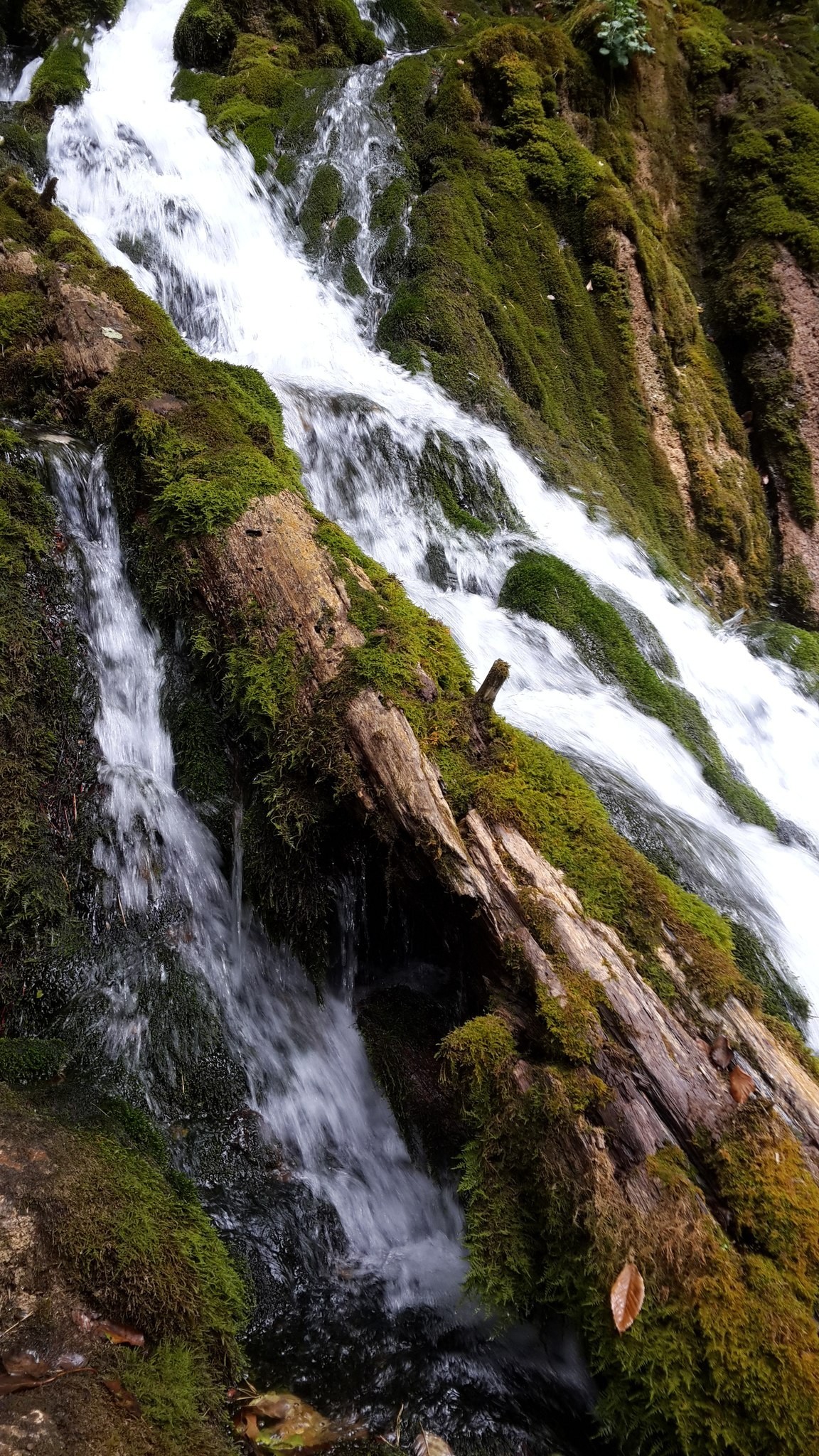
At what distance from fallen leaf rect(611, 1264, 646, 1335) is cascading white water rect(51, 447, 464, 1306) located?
1099 mm

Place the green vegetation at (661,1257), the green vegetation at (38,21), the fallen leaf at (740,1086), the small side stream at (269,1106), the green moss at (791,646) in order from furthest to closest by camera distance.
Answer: the green vegetation at (38,21) → the green moss at (791,646) → the small side stream at (269,1106) → the fallen leaf at (740,1086) → the green vegetation at (661,1257)

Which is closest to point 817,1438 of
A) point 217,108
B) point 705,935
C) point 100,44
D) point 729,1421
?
point 729,1421

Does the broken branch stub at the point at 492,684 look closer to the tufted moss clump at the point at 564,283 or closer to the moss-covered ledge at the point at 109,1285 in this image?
the moss-covered ledge at the point at 109,1285

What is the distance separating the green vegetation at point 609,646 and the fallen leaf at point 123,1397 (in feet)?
17.8

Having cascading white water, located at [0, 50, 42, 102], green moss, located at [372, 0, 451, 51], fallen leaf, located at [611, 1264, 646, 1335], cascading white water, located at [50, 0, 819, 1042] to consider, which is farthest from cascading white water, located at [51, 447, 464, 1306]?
green moss, located at [372, 0, 451, 51]

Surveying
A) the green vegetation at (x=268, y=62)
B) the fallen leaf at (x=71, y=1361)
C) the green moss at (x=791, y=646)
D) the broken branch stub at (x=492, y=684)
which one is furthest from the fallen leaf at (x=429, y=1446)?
the green vegetation at (x=268, y=62)

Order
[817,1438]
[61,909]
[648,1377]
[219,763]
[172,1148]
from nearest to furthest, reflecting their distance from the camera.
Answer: [817,1438] → [648,1377] → [172,1148] → [61,909] → [219,763]

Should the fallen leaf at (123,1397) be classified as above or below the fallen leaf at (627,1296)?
below

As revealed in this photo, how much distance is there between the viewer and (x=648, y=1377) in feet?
7.72

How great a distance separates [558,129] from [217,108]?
478 centimetres

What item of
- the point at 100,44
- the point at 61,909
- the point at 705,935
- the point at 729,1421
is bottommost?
the point at 61,909

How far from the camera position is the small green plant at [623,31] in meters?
10.8

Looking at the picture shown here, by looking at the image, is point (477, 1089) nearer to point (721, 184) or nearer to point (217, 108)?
point (217, 108)

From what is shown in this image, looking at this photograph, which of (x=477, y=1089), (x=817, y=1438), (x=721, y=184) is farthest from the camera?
(x=721, y=184)
